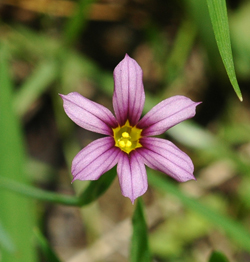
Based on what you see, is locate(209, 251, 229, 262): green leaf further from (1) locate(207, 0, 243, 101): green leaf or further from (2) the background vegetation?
(2) the background vegetation

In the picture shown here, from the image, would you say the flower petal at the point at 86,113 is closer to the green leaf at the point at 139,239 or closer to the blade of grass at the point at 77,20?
the green leaf at the point at 139,239

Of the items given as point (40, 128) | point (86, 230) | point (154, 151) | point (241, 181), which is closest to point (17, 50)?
point (40, 128)

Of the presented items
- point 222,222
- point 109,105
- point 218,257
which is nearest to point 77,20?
point 109,105

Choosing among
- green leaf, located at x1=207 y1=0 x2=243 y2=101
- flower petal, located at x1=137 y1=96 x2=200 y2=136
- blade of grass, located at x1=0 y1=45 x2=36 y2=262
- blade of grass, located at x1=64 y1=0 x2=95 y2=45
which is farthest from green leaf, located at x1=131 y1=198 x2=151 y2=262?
blade of grass, located at x1=64 y1=0 x2=95 y2=45

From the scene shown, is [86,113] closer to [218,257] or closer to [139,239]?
[139,239]

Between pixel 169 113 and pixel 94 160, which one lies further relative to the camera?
pixel 169 113

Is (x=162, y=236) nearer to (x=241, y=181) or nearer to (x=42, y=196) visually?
(x=241, y=181)

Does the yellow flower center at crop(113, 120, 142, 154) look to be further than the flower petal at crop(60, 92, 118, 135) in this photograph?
Yes
